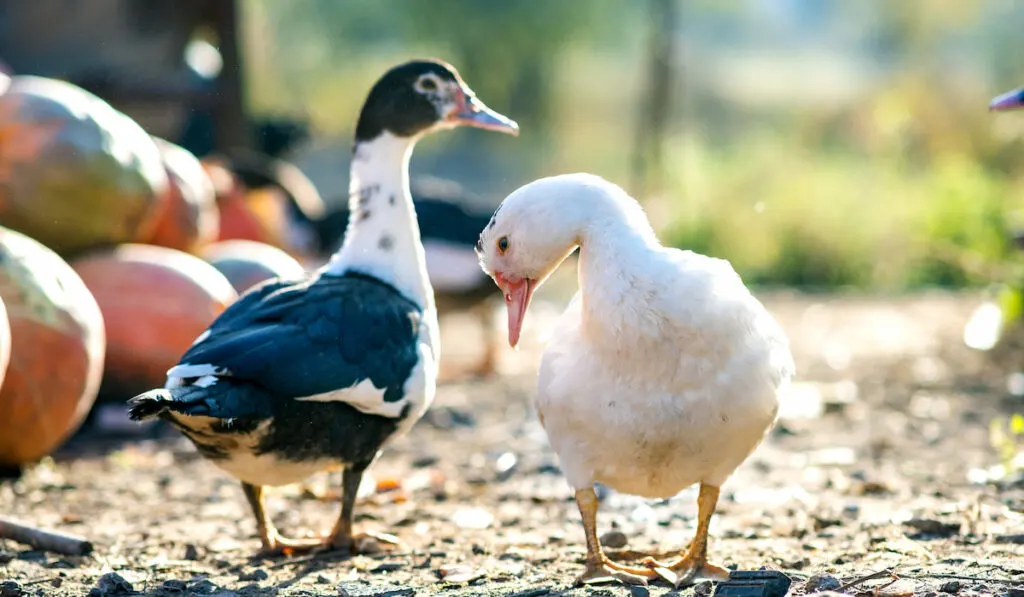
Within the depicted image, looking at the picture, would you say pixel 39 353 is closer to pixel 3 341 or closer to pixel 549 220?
pixel 3 341

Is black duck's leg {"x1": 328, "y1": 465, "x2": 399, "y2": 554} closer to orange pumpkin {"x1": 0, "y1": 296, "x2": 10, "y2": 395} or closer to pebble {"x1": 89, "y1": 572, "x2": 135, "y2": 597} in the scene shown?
pebble {"x1": 89, "y1": 572, "x2": 135, "y2": 597}

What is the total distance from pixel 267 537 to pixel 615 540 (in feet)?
3.56

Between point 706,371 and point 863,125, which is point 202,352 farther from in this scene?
point 863,125

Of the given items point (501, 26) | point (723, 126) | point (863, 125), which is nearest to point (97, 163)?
point (863, 125)

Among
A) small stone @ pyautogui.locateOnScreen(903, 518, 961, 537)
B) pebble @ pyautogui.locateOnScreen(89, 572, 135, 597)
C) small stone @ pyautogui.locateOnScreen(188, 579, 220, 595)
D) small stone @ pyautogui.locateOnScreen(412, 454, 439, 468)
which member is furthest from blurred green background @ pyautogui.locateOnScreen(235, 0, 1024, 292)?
pebble @ pyautogui.locateOnScreen(89, 572, 135, 597)

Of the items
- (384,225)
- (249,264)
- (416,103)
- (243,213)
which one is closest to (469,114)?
(416,103)

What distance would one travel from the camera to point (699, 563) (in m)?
3.55

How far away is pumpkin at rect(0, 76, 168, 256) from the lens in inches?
225

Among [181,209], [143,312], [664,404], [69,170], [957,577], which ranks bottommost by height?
[957,577]

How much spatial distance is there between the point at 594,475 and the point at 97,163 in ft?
10.7

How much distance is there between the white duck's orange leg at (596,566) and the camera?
3418 millimetres

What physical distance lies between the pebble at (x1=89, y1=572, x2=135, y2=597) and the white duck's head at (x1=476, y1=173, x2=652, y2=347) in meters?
1.19

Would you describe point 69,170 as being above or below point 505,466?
above

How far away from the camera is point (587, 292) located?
3412mm
